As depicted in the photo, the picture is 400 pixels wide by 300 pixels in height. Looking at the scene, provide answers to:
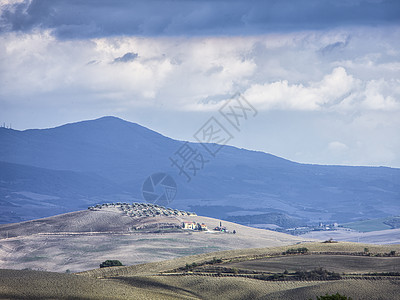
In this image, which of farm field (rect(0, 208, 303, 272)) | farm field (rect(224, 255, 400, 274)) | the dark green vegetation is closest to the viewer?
the dark green vegetation

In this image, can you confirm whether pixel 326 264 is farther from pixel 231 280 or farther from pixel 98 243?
pixel 98 243

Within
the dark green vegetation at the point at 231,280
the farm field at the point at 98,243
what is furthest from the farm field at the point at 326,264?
the farm field at the point at 98,243

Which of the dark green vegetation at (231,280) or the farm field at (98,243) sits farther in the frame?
the farm field at (98,243)

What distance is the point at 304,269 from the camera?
86.4 meters

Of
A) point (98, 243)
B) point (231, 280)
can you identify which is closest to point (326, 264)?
point (231, 280)

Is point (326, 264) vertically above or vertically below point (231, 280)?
above

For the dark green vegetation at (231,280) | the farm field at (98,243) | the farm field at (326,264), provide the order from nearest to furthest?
the dark green vegetation at (231,280) < the farm field at (326,264) < the farm field at (98,243)

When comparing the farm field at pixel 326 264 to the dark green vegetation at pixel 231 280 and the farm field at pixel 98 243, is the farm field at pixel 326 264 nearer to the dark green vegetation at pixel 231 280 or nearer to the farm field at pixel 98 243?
the dark green vegetation at pixel 231 280

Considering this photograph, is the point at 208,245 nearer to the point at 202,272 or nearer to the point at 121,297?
the point at 202,272

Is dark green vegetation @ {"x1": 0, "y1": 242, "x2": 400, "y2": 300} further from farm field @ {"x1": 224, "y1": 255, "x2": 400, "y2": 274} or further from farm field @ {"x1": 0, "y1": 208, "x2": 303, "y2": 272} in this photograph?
farm field @ {"x1": 0, "y1": 208, "x2": 303, "y2": 272}

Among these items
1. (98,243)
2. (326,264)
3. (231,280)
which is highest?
(98,243)

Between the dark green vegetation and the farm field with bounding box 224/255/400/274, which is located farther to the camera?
the farm field with bounding box 224/255/400/274

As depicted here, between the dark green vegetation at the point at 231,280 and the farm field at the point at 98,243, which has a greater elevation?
the farm field at the point at 98,243

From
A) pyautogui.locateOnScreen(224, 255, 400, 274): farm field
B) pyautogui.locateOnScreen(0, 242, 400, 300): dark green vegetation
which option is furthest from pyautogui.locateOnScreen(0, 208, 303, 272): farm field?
pyautogui.locateOnScreen(224, 255, 400, 274): farm field
